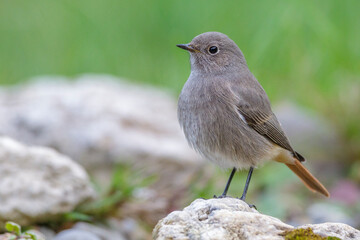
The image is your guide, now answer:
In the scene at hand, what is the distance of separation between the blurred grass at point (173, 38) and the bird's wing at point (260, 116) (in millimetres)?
2316

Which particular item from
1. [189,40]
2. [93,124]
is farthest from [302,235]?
[189,40]

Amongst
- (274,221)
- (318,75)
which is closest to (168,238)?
(274,221)

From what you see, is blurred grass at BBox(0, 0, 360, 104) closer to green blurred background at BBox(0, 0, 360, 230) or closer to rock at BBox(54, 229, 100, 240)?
green blurred background at BBox(0, 0, 360, 230)

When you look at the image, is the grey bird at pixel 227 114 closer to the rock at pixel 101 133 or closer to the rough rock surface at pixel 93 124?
the rock at pixel 101 133

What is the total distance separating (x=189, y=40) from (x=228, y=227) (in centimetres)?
551

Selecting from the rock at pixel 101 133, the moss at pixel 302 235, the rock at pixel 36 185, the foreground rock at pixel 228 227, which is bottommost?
the moss at pixel 302 235

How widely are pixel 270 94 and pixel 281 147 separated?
2.85 m

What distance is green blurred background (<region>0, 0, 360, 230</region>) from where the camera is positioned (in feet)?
24.0

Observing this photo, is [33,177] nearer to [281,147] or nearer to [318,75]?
[281,147]

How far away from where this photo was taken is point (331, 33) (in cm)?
737

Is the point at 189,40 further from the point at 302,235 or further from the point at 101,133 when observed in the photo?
the point at 302,235

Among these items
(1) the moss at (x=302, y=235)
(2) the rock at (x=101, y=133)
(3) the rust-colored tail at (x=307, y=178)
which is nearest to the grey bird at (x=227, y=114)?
(3) the rust-colored tail at (x=307, y=178)

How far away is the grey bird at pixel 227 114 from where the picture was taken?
4621mm

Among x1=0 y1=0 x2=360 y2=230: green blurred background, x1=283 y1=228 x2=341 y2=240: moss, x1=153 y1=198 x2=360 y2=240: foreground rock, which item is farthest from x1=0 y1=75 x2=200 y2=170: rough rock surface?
x1=283 y1=228 x2=341 y2=240: moss
